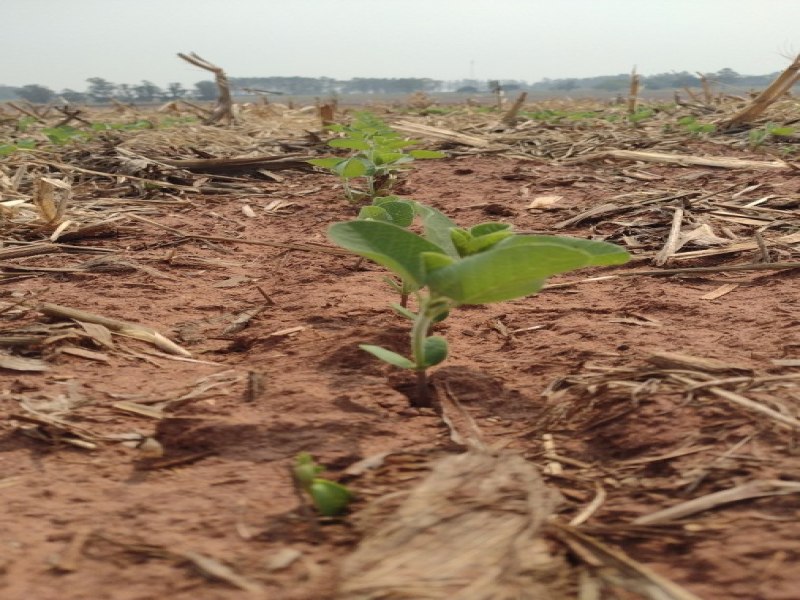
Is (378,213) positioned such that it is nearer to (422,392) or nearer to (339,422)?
(422,392)

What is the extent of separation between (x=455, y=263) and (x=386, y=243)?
182mm

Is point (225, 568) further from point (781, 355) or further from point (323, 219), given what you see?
point (323, 219)

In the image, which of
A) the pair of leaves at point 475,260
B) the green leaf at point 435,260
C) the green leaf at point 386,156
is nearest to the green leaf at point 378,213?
the pair of leaves at point 475,260

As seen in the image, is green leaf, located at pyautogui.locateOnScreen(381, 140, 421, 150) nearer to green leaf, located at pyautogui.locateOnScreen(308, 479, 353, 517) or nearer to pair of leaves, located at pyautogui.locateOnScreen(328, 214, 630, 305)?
pair of leaves, located at pyautogui.locateOnScreen(328, 214, 630, 305)

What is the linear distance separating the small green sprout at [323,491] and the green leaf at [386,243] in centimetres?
52

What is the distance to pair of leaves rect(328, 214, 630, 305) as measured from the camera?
4.47 ft

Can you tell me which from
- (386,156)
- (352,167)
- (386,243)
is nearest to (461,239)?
(386,243)

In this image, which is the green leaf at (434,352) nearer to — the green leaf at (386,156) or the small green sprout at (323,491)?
the small green sprout at (323,491)

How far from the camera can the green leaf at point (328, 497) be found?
44.7 inches

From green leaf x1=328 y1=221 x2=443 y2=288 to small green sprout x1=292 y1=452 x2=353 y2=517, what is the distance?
1.69 feet

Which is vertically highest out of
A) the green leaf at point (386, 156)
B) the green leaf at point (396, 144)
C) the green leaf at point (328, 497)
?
the green leaf at point (396, 144)

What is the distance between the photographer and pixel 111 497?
1.23 m

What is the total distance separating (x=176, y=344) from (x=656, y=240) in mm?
2055

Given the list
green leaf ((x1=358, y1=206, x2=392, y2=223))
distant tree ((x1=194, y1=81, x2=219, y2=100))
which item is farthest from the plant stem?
distant tree ((x1=194, y1=81, x2=219, y2=100))
